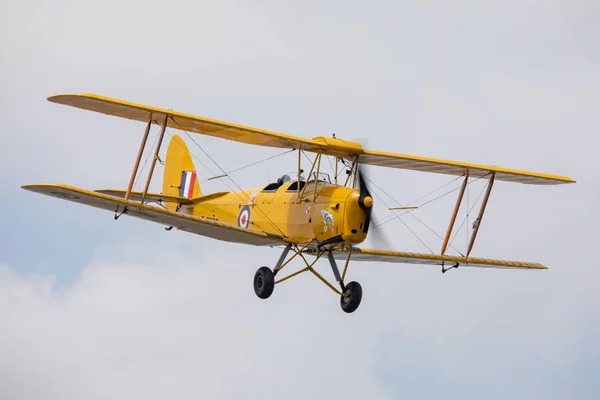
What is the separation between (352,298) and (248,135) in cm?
359

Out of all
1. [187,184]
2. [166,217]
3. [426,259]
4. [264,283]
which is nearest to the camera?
[166,217]

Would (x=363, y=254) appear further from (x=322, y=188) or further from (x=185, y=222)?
(x=185, y=222)

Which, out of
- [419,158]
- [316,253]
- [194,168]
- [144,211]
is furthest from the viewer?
[194,168]

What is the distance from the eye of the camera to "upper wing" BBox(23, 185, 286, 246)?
19.1m

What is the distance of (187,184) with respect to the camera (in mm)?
26422

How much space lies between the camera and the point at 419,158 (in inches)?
901

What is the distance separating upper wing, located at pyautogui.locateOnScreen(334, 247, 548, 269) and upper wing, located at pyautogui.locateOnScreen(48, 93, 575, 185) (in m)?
1.84

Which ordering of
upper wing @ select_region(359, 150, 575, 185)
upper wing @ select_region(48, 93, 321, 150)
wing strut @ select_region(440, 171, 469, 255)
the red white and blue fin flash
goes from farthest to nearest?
the red white and blue fin flash
wing strut @ select_region(440, 171, 469, 255)
upper wing @ select_region(359, 150, 575, 185)
upper wing @ select_region(48, 93, 321, 150)

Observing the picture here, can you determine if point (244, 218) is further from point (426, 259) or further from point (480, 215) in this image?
point (480, 215)

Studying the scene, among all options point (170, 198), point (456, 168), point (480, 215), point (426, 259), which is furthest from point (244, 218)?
point (480, 215)

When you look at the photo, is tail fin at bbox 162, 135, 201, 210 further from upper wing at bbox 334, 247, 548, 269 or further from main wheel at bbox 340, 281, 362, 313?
main wheel at bbox 340, 281, 362, 313

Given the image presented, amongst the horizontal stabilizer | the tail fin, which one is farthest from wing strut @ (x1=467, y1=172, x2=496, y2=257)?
the tail fin

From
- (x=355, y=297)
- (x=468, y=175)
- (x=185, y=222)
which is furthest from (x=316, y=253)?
(x=468, y=175)

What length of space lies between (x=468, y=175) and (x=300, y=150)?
4304mm
